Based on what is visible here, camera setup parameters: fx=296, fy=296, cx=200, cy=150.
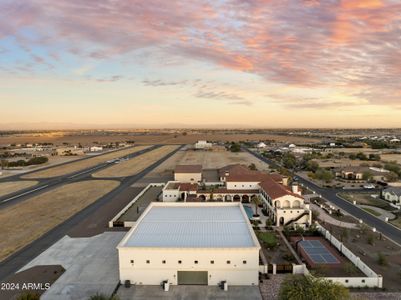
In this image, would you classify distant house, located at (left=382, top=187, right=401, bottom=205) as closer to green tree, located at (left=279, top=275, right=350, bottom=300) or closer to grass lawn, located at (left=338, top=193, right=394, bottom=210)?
grass lawn, located at (left=338, top=193, right=394, bottom=210)

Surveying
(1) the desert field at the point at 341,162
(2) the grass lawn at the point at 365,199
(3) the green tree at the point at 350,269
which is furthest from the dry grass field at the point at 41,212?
(1) the desert field at the point at 341,162

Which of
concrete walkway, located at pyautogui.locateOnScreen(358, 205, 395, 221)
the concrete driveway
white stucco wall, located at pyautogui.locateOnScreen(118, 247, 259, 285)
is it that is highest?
white stucco wall, located at pyautogui.locateOnScreen(118, 247, 259, 285)

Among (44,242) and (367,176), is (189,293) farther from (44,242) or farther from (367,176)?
(367,176)

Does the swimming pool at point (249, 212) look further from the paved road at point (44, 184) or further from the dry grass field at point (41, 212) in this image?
the paved road at point (44, 184)

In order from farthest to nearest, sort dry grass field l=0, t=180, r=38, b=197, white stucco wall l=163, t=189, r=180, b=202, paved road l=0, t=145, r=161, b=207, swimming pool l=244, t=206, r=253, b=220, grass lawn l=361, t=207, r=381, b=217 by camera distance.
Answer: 1. dry grass field l=0, t=180, r=38, b=197
2. paved road l=0, t=145, r=161, b=207
3. white stucco wall l=163, t=189, r=180, b=202
4. grass lawn l=361, t=207, r=381, b=217
5. swimming pool l=244, t=206, r=253, b=220

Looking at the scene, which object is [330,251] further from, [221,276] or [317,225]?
[221,276]

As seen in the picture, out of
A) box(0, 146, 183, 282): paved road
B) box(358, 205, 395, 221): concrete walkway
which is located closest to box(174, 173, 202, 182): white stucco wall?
box(0, 146, 183, 282): paved road

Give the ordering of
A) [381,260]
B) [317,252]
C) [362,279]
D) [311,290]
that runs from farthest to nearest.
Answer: [317,252] < [381,260] < [362,279] < [311,290]

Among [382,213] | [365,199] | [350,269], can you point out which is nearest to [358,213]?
[382,213]
